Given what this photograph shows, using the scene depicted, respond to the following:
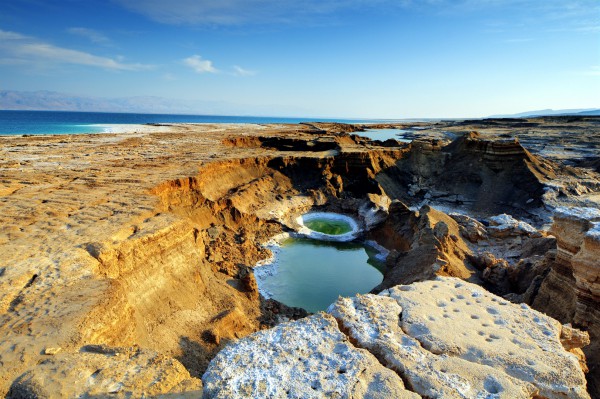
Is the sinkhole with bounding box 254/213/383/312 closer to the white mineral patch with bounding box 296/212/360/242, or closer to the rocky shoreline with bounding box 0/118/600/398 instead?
the white mineral patch with bounding box 296/212/360/242

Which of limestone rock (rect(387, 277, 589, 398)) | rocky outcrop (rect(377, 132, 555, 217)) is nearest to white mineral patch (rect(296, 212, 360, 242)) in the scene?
rocky outcrop (rect(377, 132, 555, 217))

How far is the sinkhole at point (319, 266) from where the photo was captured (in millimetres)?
13953

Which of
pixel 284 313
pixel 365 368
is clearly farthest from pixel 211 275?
pixel 365 368

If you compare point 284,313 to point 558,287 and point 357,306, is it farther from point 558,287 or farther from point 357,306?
point 558,287

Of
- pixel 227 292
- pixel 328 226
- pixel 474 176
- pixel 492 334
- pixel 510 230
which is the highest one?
pixel 492 334

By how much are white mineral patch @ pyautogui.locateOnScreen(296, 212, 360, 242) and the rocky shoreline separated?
0.87 metres

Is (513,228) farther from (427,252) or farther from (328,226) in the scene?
(328,226)

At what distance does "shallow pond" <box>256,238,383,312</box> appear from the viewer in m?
13.8

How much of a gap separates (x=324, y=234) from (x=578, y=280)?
44.8 ft

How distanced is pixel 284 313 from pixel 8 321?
25.7 feet

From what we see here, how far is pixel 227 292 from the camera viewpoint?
11547 millimetres

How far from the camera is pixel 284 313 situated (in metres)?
11.9

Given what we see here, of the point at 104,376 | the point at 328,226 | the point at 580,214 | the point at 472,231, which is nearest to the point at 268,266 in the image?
the point at 328,226

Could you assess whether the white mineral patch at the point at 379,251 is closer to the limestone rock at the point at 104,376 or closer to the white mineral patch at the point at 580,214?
the white mineral patch at the point at 580,214
